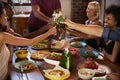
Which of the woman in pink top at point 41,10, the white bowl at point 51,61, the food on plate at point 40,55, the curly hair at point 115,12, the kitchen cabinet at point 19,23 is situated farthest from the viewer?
the kitchen cabinet at point 19,23

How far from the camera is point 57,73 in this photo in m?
1.80

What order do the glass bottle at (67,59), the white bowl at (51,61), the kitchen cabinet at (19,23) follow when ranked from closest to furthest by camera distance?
the glass bottle at (67,59)
the white bowl at (51,61)
the kitchen cabinet at (19,23)

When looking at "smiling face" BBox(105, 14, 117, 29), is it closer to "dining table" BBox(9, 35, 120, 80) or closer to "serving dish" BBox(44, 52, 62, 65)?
"dining table" BBox(9, 35, 120, 80)

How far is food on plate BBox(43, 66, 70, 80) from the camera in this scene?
1.74 m

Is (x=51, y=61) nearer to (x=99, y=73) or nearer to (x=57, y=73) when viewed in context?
(x=57, y=73)

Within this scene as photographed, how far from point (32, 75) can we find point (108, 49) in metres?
1.05

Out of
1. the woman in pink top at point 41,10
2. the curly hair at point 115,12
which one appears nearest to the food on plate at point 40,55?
the curly hair at point 115,12

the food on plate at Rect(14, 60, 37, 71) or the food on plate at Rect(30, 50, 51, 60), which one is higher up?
the food on plate at Rect(30, 50, 51, 60)

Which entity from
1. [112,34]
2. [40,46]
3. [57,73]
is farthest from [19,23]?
[112,34]

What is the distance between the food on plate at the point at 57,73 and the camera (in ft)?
5.71

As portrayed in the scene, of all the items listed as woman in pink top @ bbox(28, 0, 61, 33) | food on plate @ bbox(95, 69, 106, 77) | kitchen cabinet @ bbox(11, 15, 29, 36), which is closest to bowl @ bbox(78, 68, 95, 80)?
food on plate @ bbox(95, 69, 106, 77)

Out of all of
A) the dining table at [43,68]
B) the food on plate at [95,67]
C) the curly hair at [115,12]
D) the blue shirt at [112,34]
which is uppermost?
the curly hair at [115,12]

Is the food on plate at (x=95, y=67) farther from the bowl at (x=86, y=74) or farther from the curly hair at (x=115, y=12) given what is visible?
the curly hair at (x=115, y=12)

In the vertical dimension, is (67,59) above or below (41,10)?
below
